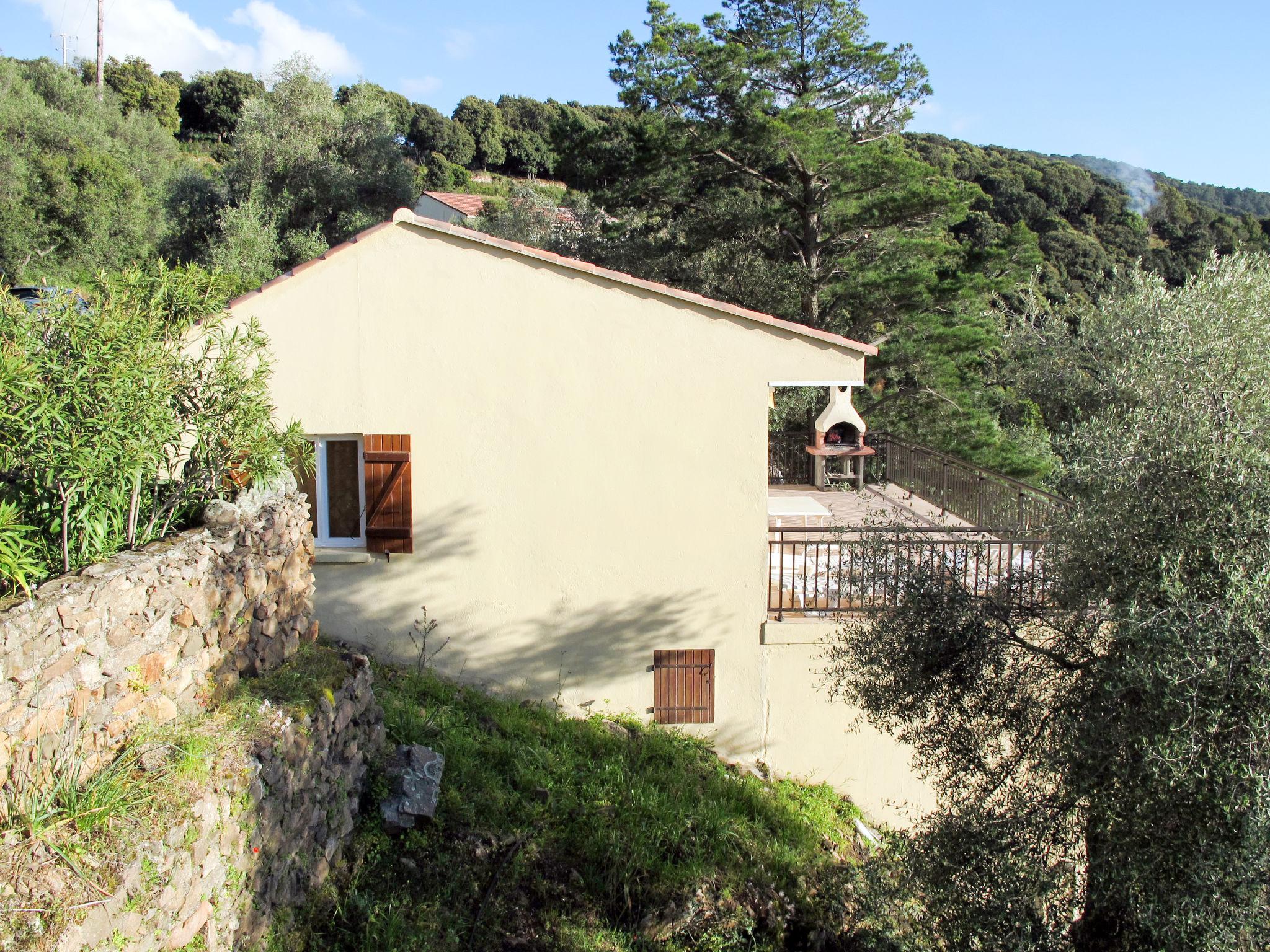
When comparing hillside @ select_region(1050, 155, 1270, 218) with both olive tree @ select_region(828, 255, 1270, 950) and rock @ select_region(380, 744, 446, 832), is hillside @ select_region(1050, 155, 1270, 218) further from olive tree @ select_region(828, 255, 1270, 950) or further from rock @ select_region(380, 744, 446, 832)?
rock @ select_region(380, 744, 446, 832)

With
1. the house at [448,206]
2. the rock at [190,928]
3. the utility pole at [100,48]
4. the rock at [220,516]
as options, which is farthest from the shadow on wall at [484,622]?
the utility pole at [100,48]

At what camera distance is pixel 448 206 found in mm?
35250

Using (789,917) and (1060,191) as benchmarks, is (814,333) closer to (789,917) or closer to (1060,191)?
(789,917)

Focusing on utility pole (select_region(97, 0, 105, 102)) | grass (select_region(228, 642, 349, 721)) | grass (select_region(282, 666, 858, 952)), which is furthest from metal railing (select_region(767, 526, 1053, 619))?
utility pole (select_region(97, 0, 105, 102))

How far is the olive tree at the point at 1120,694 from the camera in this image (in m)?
4.84

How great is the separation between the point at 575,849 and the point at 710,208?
15.6 meters

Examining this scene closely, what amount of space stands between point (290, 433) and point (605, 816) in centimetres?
381

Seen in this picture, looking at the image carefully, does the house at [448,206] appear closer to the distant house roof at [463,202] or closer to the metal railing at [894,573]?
the distant house roof at [463,202]

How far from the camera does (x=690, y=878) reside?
22.6 ft

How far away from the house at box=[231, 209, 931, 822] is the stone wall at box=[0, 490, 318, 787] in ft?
7.46

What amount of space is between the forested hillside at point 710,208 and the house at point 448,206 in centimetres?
181

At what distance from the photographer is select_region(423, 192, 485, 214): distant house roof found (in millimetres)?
34938

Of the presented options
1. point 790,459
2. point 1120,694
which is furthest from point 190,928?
point 790,459

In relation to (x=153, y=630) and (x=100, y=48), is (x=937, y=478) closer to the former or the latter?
(x=153, y=630)
